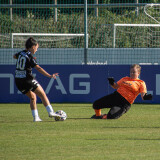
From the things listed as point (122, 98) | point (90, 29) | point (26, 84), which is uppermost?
point (90, 29)

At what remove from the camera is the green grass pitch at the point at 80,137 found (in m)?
6.56

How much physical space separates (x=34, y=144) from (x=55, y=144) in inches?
12.2

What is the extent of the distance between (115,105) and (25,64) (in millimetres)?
2217

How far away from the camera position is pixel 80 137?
8023 mm

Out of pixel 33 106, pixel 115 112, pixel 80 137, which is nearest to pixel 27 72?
pixel 33 106

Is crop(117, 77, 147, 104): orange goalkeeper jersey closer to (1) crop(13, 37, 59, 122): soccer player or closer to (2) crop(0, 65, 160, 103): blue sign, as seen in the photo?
(1) crop(13, 37, 59, 122): soccer player

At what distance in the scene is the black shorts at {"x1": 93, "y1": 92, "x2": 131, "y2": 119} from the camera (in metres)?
10.7

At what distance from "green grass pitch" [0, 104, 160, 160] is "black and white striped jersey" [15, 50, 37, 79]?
3.21 ft

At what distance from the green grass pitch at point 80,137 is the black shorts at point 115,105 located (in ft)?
0.62

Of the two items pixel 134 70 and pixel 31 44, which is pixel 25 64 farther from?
pixel 134 70

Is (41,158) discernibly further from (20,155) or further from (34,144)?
(34,144)

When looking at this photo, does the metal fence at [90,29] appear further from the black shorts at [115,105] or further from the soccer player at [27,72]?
the soccer player at [27,72]

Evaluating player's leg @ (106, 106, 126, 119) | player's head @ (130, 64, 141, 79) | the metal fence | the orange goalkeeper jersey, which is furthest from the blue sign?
player's leg @ (106, 106, 126, 119)

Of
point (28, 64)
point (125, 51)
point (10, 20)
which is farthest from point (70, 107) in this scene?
point (10, 20)
